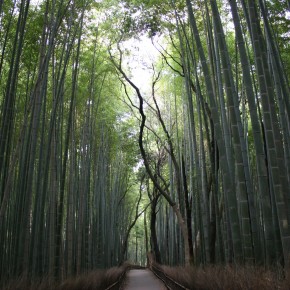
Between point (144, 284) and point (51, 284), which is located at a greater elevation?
point (51, 284)

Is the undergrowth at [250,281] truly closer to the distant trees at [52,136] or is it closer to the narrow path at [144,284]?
the distant trees at [52,136]

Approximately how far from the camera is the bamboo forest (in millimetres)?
3469

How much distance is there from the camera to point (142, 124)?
7.78 m

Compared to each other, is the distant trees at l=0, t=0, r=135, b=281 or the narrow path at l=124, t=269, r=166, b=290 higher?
the distant trees at l=0, t=0, r=135, b=281

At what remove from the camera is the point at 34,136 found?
4.06 m

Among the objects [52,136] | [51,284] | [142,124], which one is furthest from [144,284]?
[51,284]

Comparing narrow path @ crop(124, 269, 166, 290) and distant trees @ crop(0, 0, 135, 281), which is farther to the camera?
narrow path @ crop(124, 269, 166, 290)

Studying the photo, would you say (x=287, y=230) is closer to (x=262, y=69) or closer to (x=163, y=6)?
(x=262, y=69)

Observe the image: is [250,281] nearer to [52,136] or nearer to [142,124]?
[52,136]

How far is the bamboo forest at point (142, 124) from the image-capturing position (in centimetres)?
347

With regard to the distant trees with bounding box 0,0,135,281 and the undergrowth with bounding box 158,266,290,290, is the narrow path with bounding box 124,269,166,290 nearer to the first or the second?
the distant trees with bounding box 0,0,135,281

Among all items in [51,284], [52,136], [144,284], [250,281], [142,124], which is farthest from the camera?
[144,284]

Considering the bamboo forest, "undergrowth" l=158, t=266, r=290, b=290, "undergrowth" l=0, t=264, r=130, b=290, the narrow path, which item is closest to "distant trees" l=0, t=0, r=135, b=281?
the bamboo forest

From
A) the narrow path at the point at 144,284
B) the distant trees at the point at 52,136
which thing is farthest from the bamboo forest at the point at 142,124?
the narrow path at the point at 144,284
